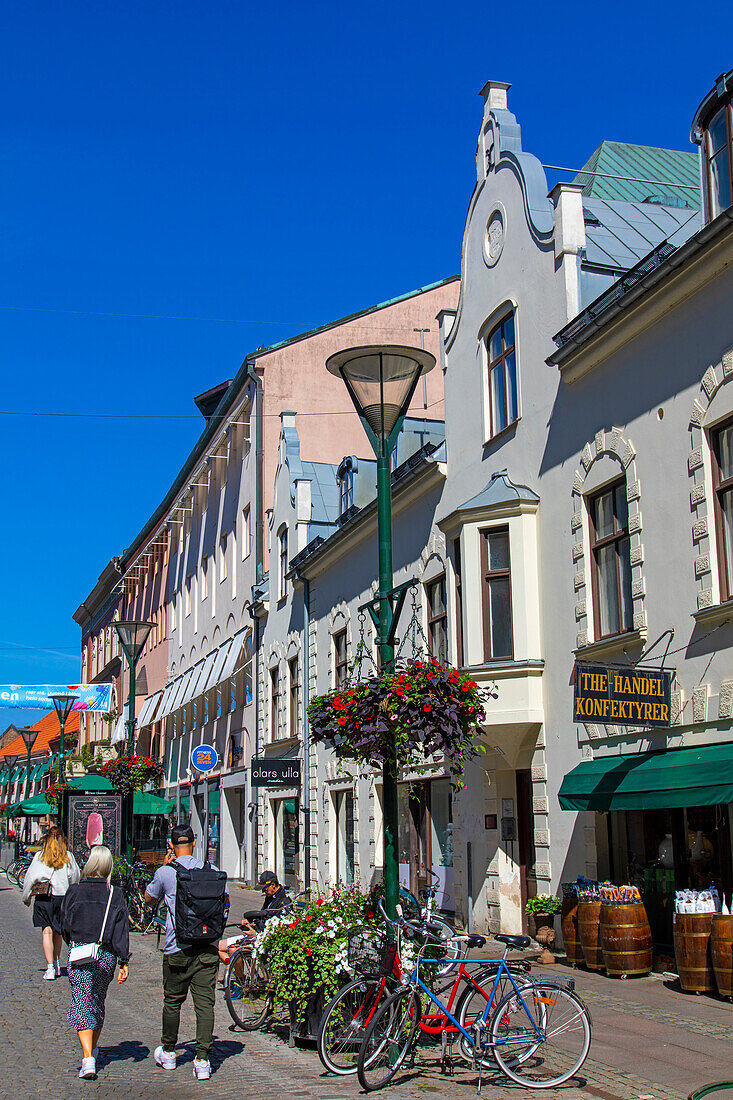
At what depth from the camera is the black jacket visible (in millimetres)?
8719

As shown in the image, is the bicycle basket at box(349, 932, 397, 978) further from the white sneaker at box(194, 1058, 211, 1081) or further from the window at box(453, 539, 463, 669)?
the window at box(453, 539, 463, 669)

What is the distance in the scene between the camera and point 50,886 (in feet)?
44.1

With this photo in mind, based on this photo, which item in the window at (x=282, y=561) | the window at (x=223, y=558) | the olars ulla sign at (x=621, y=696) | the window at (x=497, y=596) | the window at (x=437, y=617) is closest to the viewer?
the olars ulla sign at (x=621, y=696)

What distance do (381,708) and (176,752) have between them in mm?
36789

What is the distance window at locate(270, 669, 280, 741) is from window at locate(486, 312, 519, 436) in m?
14.1

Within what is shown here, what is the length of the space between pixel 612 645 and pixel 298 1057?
22.3 feet

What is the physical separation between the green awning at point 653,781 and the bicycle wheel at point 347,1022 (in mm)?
4300

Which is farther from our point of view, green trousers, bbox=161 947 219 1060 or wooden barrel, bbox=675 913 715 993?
wooden barrel, bbox=675 913 715 993

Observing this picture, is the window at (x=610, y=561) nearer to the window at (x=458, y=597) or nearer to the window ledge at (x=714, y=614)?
the window ledge at (x=714, y=614)

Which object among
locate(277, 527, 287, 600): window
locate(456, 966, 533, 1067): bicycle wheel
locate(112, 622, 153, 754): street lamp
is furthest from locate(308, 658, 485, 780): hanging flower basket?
locate(277, 527, 287, 600): window

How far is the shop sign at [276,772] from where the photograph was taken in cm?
2363

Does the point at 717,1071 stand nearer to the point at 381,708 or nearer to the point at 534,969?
the point at 381,708

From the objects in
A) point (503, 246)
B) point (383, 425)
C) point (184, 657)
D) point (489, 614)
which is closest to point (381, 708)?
point (383, 425)

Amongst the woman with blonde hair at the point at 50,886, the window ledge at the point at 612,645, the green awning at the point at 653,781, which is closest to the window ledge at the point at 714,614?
the window ledge at the point at 612,645
